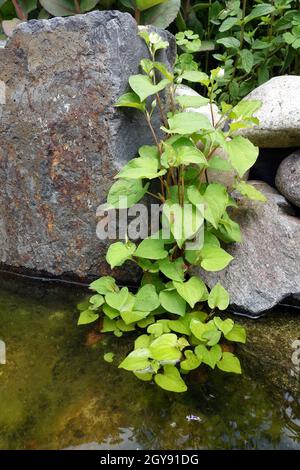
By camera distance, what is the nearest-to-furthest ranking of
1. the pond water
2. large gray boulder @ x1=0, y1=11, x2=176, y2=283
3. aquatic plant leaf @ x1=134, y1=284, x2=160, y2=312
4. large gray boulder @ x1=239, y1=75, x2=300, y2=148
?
the pond water → aquatic plant leaf @ x1=134, y1=284, x2=160, y2=312 → large gray boulder @ x1=0, y1=11, x2=176, y2=283 → large gray boulder @ x1=239, y1=75, x2=300, y2=148

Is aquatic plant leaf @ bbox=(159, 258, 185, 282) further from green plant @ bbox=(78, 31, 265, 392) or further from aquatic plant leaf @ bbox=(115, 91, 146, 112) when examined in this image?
aquatic plant leaf @ bbox=(115, 91, 146, 112)

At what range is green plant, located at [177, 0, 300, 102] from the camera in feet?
10.4

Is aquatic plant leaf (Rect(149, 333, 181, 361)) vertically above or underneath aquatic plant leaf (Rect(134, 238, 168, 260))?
underneath

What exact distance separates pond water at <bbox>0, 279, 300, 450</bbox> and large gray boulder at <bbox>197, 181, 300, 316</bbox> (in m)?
0.48

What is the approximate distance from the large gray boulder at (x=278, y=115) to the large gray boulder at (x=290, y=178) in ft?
0.31

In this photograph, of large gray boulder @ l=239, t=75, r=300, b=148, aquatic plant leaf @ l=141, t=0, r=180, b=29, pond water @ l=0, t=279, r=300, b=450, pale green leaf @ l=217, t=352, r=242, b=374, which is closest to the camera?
pond water @ l=0, t=279, r=300, b=450

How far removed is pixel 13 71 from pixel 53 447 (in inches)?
75.2

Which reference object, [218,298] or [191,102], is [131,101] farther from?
[218,298]

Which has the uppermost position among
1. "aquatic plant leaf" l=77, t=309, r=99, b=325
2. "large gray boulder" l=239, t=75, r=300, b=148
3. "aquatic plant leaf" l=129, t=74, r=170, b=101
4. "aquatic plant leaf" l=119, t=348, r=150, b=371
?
"aquatic plant leaf" l=129, t=74, r=170, b=101

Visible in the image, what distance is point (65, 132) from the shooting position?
2.50 m

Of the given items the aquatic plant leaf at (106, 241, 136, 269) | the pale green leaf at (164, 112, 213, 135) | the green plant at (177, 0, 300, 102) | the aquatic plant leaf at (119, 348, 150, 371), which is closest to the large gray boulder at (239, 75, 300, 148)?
the green plant at (177, 0, 300, 102)

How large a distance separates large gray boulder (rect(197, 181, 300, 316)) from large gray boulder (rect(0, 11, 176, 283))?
1.95 ft

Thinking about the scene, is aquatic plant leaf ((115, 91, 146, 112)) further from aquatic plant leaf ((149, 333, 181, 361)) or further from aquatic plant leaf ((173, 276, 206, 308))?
aquatic plant leaf ((149, 333, 181, 361))

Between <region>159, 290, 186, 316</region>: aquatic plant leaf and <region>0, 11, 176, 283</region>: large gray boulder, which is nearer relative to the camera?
<region>159, 290, 186, 316</region>: aquatic plant leaf
